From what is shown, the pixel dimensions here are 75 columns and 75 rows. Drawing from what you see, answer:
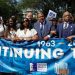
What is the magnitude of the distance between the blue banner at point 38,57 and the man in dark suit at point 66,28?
0.32 meters

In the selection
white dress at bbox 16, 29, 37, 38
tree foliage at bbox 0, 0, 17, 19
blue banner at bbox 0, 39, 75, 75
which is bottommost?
blue banner at bbox 0, 39, 75, 75

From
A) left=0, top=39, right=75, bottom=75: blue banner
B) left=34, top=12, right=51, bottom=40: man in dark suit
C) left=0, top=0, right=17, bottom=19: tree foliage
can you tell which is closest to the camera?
left=0, top=39, right=75, bottom=75: blue banner

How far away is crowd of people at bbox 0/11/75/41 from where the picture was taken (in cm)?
1143

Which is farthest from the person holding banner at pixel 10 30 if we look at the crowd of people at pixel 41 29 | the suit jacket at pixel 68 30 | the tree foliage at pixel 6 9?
the tree foliage at pixel 6 9

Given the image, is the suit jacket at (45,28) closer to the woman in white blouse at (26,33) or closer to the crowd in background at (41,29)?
the crowd in background at (41,29)

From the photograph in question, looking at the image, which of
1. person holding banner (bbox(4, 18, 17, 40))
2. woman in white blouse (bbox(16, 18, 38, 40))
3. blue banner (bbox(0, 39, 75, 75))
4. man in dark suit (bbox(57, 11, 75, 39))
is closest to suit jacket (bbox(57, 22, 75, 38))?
man in dark suit (bbox(57, 11, 75, 39))

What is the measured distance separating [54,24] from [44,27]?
328 millimetres

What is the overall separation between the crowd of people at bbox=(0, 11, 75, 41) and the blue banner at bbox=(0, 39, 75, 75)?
0.76ft

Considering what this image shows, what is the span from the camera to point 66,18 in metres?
11.4

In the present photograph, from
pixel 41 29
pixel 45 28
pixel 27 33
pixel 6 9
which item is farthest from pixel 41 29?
pixel 6 9

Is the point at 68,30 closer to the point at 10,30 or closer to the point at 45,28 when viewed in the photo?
the point at 45,28

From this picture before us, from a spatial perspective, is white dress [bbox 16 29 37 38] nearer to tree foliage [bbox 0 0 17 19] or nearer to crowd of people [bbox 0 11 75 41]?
crowd of people [bbox 0 11 75 41]

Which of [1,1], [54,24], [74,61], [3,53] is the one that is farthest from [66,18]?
[1,1]

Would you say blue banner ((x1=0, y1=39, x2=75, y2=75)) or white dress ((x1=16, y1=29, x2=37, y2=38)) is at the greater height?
white dress ((x1=16, y1=29, x2=37, y2=38))
